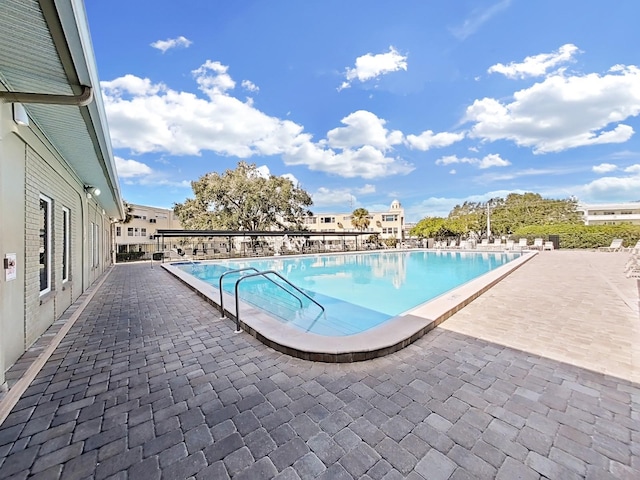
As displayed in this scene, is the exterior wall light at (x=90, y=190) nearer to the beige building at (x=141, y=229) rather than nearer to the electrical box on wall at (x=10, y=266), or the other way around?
the electrical box on wall at (x=10, y=266)

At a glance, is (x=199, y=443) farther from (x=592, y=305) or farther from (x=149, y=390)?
(x=592, y=305)

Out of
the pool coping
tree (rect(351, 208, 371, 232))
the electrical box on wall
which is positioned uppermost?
tree (rect(351, 208, 371, 232))

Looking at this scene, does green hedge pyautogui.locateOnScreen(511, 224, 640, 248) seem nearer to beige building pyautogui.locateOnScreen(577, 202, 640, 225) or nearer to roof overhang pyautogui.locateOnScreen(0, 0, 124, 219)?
roof overhang pyautogui.locateOnScreen(0, 0, 124, 219)

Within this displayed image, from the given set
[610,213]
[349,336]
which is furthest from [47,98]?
[610,213]

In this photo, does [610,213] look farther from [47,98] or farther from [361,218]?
[47,98]

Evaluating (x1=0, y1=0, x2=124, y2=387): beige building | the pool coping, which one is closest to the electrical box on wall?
(x1=0, y1=0, x2=124, y2=387): beige building

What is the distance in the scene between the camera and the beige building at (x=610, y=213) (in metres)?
48.1

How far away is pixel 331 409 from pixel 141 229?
37.3m

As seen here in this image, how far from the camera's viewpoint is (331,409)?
2104 mm

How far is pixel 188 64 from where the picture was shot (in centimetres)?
1331

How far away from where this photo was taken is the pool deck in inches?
62.7

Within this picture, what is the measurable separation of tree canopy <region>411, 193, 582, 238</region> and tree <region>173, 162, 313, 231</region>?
17.4 metres

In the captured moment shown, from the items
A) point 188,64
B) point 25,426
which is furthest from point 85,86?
point 188,64

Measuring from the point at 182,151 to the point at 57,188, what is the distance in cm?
2631
